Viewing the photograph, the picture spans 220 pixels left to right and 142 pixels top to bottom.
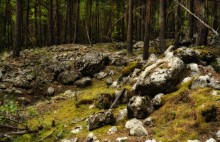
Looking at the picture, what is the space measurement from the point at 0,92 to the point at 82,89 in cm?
428

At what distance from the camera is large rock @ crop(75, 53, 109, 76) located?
17.1 metres

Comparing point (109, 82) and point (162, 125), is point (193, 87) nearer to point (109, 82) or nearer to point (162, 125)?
point (162, 125)

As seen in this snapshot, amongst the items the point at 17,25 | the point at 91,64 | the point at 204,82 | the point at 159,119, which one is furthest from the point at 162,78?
the point at 17,25

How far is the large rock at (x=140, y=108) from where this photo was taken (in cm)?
895

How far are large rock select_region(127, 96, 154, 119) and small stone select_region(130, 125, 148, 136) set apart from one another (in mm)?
809

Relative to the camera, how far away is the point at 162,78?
9.70m

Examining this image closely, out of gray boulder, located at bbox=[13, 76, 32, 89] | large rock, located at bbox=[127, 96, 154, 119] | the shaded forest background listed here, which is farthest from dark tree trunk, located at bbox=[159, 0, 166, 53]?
large rock, located at bbox=[127, 96, 154, 119]

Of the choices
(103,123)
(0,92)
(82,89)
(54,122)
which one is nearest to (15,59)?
(0,92)

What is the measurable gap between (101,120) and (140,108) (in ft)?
4.22

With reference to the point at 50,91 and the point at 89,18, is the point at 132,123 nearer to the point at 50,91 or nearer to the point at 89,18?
the point at 50,91

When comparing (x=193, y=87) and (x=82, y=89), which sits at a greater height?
(x=193, y=87)

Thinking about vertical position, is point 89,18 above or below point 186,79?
above

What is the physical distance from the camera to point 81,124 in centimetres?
998

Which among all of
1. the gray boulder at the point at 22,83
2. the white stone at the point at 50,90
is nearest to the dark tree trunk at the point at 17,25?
the gray boulder at the point at 22,83
